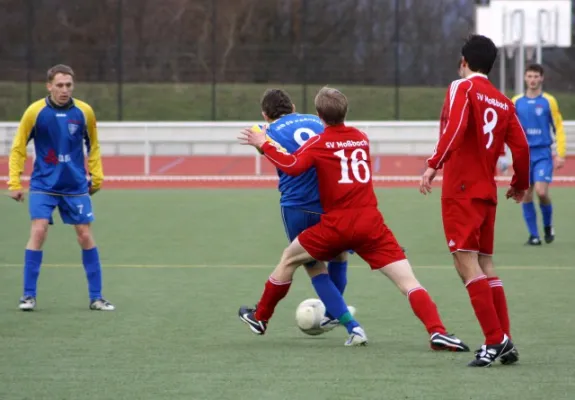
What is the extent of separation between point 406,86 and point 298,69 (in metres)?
2.97

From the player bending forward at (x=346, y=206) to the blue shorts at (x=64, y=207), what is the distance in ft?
8.07

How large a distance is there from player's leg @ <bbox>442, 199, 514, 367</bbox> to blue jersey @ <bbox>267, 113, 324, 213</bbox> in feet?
3.75

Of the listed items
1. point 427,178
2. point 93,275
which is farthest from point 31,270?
point 427,178

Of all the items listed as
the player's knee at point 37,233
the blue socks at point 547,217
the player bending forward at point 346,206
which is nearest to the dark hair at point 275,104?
the player bending forward at point 346,206

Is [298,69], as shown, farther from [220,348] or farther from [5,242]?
[220,348]


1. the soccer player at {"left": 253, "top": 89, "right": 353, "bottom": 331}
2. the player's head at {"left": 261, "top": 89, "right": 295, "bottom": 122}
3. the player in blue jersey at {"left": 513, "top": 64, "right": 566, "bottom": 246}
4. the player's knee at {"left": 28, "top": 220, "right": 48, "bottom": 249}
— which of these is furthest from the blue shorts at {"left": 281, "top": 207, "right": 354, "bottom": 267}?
the player in blue jersey at {"left": 513, "top": 64, "right": 566, "bottom": 246}

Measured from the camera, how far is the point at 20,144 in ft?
31.3

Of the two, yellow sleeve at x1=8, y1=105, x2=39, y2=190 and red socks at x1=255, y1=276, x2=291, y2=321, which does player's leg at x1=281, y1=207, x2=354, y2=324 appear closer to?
red socks at x1=255, y1=276, x2=291, y2=321

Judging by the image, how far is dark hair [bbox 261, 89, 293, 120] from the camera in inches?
316

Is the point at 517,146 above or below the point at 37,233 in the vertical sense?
above

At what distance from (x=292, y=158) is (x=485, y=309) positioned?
1381 millimetres

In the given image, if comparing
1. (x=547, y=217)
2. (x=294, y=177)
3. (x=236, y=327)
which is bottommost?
(x=236, y=327)

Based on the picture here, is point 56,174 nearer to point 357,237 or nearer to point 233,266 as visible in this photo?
point 357,237

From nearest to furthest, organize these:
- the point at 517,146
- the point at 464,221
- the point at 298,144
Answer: the point at 464,221, the point at 517,146, the point at 298,144
